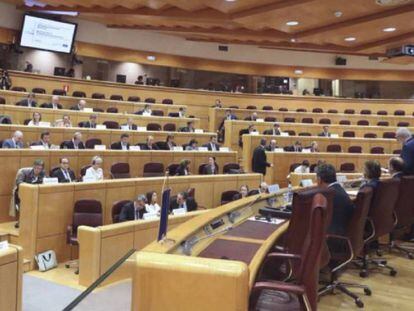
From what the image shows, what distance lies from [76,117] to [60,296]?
598cm

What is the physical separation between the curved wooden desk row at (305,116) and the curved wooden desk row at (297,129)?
979 mm

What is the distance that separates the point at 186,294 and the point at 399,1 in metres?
7.53

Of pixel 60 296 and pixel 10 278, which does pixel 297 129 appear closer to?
pixel 60 296

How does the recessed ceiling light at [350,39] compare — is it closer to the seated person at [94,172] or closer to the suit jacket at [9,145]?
the seated person at [94,172]

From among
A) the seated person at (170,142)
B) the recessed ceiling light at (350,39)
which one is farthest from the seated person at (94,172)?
the recessed ceiling light at (350,39)

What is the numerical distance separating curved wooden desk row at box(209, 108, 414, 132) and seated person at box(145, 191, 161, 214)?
706 centimetres

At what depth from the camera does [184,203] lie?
→ 18.8 ft

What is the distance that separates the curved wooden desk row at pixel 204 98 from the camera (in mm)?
11867

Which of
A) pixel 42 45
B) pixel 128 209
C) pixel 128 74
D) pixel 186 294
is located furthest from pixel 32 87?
pixel 186 294

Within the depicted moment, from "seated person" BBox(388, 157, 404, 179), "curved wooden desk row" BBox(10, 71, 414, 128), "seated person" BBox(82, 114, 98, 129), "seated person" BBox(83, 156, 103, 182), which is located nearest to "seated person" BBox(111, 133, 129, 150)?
"seated person" BBox(82, 114, 98, 129)

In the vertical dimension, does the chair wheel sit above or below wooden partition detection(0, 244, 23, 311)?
below

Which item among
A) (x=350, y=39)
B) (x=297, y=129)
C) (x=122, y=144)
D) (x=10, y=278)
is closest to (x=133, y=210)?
(x=10, y=278)

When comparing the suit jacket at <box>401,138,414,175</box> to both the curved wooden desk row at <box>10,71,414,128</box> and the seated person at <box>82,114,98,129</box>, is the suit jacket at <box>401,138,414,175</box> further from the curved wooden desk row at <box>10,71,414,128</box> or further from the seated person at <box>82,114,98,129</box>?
the curved wooden desk row at <box>10,71,414,128</box>

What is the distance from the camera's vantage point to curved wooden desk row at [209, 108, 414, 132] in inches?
502
